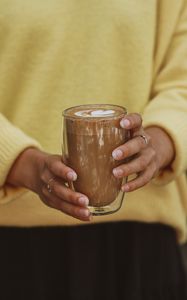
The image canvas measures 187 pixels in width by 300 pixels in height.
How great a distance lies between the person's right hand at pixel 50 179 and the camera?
84cm

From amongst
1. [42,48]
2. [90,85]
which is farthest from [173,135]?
[42,48]

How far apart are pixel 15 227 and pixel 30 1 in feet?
1.45

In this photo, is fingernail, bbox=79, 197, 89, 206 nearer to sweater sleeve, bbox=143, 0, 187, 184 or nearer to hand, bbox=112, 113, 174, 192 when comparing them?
hand, bbox=112, 113, 174, 192

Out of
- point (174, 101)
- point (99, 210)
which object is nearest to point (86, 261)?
point (99, 210)

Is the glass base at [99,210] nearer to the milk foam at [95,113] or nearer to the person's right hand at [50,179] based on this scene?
the person's right hand at [50,179]

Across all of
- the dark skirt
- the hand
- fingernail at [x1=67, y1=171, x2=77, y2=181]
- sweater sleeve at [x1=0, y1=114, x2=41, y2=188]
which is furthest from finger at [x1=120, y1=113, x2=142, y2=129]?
the dark skirt

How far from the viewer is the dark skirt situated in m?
1.12

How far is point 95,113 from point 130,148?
75 mm

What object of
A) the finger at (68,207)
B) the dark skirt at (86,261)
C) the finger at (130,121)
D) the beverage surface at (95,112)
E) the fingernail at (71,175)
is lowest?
the dark skirt at (86,261)

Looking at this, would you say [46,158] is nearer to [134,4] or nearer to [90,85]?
[90,85]

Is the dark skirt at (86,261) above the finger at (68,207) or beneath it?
beneath

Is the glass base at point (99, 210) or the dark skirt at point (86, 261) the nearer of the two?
the glass base at point (99, 210)

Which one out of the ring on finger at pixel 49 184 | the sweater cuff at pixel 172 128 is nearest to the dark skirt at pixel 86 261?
the sweater cuff at pixel 172 128

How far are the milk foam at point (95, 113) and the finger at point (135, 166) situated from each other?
83mm
